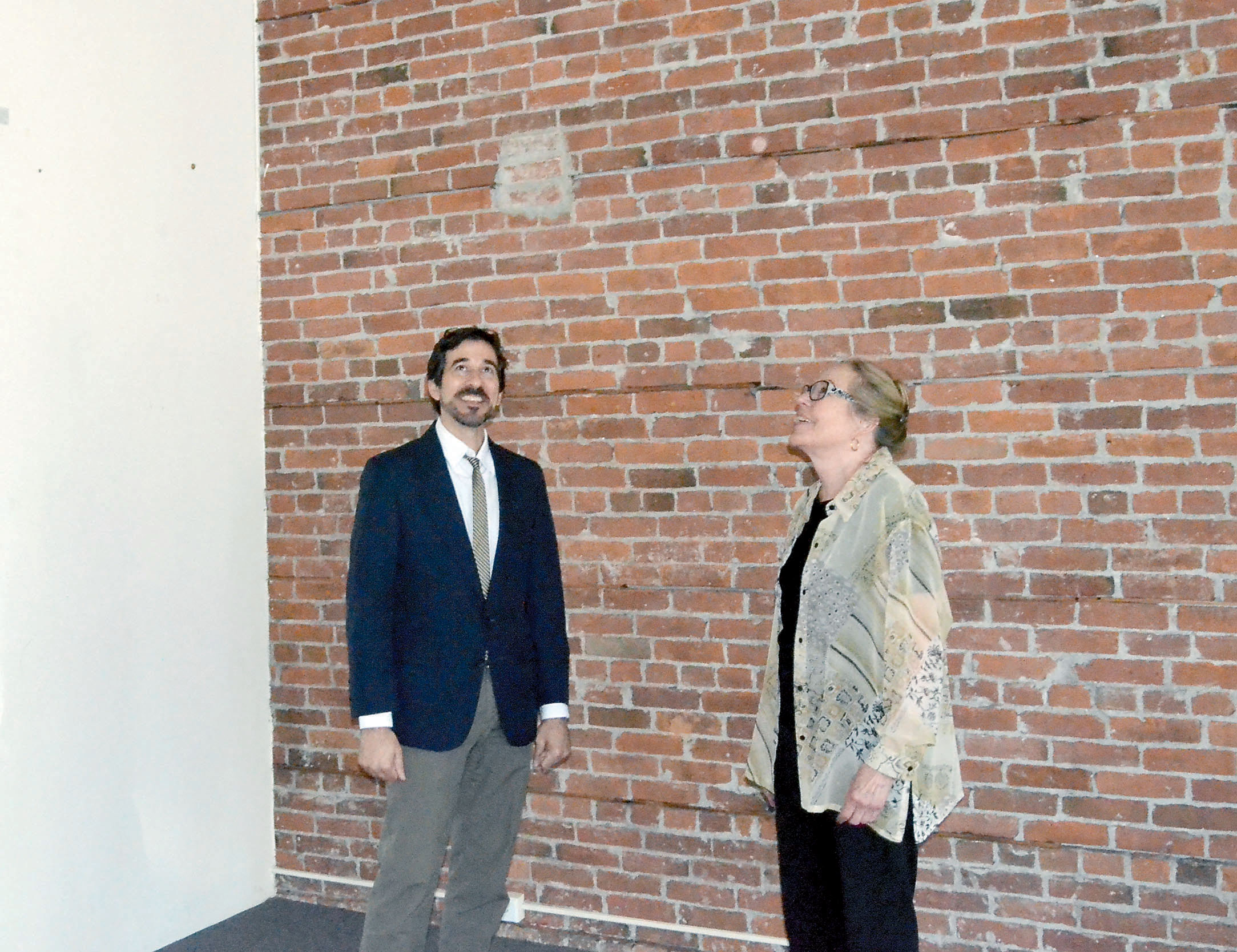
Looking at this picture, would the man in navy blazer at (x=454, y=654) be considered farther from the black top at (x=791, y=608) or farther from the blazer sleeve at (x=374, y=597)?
the black top at (x=791, y=608)

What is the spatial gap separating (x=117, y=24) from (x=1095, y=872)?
3645mm

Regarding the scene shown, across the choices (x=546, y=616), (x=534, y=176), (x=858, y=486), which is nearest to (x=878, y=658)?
(x=858, y=486)

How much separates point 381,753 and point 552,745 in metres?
0.47

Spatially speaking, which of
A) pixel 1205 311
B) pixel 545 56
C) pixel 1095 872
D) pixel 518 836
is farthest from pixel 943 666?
pixel 545 56

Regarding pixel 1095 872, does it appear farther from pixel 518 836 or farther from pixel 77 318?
pixel 77 318

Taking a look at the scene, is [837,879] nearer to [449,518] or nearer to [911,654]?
[911,654]

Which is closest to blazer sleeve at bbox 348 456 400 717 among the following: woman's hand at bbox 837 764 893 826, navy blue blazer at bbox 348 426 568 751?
navy blue blazer at bbox 348 426 568 751

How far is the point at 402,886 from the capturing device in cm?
244

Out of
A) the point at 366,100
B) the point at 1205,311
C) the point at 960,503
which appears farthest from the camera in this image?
the point at 366,100

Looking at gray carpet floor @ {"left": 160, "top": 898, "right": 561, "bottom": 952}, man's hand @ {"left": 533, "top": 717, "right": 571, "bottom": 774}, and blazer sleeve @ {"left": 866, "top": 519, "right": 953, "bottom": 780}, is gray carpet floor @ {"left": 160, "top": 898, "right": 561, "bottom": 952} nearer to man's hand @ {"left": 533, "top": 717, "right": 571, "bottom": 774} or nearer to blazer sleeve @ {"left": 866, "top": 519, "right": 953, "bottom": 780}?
man's hand @ {"left": 533, "top": 717, "right": 571, "bottom": 774}

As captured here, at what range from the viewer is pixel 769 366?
118 inches

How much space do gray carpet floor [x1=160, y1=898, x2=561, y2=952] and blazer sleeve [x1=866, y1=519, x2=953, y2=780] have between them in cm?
167

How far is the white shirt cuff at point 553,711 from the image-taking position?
270 cm

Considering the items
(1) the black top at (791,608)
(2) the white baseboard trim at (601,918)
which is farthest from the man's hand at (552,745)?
(1) the black top at (791,608)
